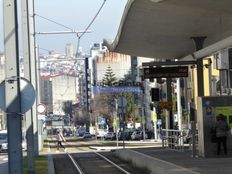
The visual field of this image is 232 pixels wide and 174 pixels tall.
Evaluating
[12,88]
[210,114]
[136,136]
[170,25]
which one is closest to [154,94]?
[170,25]

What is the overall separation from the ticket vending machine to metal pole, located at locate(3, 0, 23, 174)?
11320 mm

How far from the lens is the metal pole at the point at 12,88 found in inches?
580

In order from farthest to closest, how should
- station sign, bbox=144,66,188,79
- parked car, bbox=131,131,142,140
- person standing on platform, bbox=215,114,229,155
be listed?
parked car, bbox=131,131,142,140 < station sign, bbox=144,66,188,79 < person standing on platform, bbox=215,114,229,155

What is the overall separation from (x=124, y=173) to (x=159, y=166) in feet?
11.5

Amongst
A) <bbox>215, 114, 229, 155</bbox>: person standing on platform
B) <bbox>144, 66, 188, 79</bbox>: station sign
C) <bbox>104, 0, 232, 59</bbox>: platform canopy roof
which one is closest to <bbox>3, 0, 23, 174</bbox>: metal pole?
<bbox>104, 0, 232, 59</bbox>: platform canopy roof

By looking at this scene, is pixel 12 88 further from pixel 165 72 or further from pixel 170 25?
pixel 165 72

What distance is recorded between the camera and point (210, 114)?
2516 centimetres

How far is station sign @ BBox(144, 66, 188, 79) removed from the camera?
30.7 m

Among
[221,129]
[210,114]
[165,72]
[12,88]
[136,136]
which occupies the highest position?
[165,72]

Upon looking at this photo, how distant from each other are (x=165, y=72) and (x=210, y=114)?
238 inches

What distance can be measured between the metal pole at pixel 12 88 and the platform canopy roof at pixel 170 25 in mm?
7793

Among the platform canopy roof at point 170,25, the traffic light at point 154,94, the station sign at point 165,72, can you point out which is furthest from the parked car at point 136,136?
the station sign at point 165,72

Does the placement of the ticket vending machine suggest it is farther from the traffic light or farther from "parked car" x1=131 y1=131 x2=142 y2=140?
"parked car" x1=131 y1=131 x2=142 y2=140

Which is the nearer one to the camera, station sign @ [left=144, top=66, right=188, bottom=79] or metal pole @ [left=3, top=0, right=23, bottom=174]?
metal pole @ [left=3, top=0, right=23, bottom=174]
